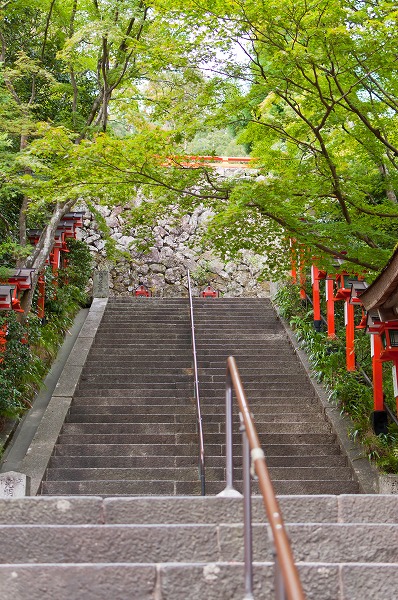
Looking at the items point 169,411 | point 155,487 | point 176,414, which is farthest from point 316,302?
point 155,487

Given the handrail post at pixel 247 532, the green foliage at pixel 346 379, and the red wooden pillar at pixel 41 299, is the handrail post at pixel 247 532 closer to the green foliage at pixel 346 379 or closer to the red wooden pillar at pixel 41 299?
the green foliage at pixel 346 379

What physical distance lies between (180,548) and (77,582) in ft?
2.11

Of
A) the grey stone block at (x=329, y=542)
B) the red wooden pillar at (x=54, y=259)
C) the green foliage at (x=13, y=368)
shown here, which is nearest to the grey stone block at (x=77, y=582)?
the grey stone block at (x=329, y=542)

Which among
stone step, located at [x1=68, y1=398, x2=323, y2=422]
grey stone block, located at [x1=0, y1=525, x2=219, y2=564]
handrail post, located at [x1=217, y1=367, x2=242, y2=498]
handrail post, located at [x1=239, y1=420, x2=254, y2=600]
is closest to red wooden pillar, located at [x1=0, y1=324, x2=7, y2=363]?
stone step, located at [x1=68, y1=398, x2=323, y2=422]

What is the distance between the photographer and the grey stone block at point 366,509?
13.0 ft

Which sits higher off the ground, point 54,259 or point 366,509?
point 54,259

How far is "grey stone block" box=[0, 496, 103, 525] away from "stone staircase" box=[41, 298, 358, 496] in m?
4.76

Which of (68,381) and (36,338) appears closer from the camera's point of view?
(68,381)

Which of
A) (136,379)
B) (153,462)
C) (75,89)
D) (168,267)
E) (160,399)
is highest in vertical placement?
(75,89)

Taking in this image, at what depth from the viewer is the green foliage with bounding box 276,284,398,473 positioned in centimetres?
912

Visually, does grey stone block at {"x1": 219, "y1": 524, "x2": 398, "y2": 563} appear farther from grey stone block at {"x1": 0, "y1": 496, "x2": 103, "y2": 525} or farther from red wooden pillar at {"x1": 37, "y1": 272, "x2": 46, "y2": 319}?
red wooden pillar at {"x1": 37, "y1": 272, "x2": 46, "y2": 319}

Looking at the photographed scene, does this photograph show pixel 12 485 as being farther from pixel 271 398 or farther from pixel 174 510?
pixel 271 398

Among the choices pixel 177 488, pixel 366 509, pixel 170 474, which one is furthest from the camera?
pixel 170 474

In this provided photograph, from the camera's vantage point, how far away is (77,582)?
2.89m
